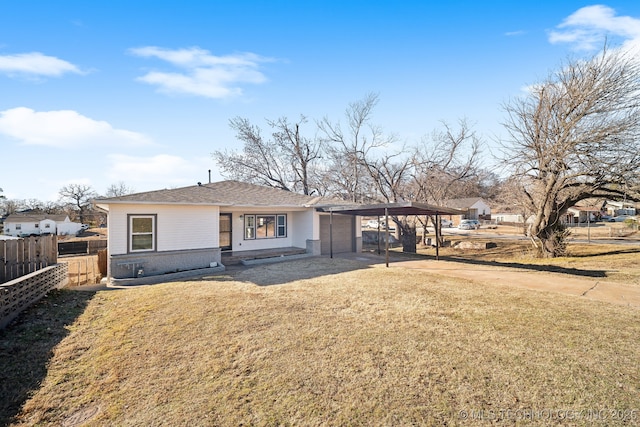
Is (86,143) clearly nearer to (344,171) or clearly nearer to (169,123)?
(169,123)

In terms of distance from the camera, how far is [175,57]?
1099 centimetres

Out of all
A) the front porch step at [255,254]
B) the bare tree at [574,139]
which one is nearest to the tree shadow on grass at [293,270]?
the front porch step at [255,254]

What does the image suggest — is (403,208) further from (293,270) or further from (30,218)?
(30,218)

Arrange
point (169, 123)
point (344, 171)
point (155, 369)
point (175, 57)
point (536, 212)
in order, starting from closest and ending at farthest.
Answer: point (155, 369), point (175, 57), point (169, 123), point (536, 212), point (344, 171)

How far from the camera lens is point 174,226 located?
11.1m

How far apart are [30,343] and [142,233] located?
557cm

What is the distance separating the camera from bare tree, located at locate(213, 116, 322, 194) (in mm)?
28234

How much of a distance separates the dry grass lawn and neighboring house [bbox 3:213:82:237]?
5156 centimetres

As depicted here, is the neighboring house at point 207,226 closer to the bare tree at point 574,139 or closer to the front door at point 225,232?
the front door at point 225,232

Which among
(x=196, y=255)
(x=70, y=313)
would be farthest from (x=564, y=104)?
(x=70, y=313)

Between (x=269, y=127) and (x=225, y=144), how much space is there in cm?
436

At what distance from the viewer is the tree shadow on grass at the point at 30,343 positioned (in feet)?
12.6

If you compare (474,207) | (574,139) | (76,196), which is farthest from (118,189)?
(574,139)

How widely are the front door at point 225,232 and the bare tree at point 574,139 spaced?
1416 cm
